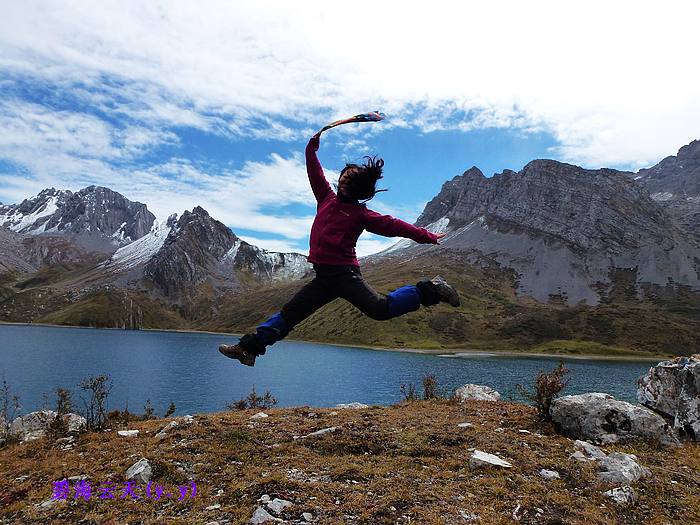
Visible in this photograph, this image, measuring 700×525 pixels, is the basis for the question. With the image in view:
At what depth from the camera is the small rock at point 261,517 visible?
5561 millimetres

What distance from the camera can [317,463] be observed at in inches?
312

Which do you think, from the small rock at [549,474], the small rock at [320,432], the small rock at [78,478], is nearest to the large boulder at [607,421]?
the small rock at [549,474]

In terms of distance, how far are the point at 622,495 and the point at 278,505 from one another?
17.3ft

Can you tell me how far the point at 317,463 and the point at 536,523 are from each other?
3.74 m

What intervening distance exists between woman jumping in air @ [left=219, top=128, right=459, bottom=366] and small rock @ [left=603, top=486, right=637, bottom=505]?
12.4ft

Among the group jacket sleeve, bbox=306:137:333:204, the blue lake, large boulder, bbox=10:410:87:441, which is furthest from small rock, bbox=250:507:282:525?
the blue lake

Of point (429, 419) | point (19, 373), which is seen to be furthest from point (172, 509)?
point (19, 373)

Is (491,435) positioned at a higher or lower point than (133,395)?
higher

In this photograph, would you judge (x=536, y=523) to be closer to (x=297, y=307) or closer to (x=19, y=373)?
(x=297, y=307)

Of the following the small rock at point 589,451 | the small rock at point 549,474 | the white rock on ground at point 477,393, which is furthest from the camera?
the white rock on ground at point 477,393

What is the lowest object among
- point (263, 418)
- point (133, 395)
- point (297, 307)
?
point (133, 395)

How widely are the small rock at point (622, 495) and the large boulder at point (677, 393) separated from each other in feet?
21.6

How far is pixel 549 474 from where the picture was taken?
7.55 metres

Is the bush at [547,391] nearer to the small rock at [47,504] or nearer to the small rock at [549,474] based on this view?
the small rock at [549,474]
